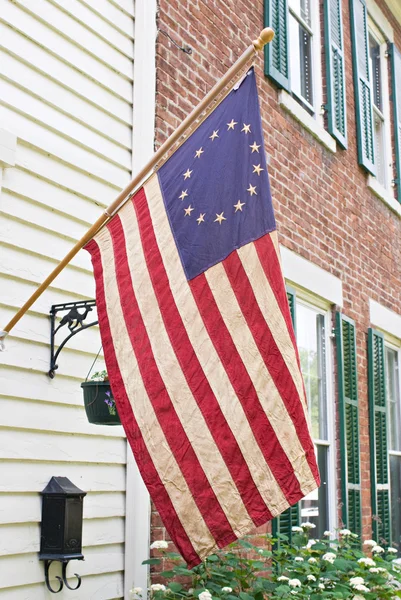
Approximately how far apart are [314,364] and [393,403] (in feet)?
6.67

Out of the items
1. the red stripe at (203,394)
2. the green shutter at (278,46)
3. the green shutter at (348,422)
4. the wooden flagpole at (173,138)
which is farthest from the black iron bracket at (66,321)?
the green shutter at (348,422)

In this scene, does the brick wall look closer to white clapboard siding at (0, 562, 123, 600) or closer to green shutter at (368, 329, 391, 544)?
green shutter at (368, 329, 391, 544)

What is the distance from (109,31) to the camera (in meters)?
4.89

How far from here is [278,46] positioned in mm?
6734

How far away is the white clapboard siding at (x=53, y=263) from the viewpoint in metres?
3.90

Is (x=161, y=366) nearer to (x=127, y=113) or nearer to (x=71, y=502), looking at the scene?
(x=71, y=502)

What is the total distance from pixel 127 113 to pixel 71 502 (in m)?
2.21

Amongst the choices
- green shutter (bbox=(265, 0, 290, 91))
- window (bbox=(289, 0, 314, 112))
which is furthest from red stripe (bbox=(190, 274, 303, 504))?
window (bbox=(289, 0, 314, 112))

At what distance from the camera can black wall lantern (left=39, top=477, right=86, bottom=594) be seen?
391cm

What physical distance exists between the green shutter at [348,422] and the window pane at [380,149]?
252 cm

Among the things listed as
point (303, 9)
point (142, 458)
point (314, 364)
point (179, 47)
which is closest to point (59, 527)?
point (142, 458)

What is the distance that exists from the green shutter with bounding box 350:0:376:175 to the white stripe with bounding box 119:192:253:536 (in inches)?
205

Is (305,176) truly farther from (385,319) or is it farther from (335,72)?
(385,319)

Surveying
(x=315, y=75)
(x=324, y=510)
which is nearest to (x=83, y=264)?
(x=324, y=510)
